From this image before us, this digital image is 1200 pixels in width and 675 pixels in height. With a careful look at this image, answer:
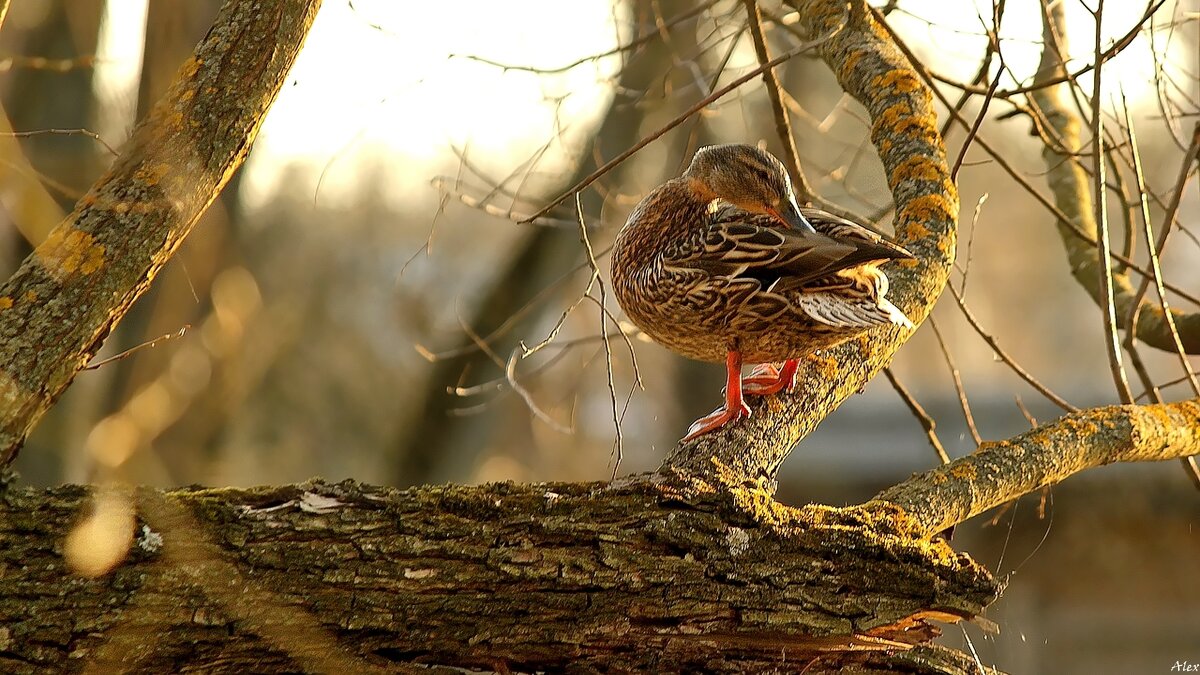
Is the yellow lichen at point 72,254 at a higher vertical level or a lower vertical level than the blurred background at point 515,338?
lower

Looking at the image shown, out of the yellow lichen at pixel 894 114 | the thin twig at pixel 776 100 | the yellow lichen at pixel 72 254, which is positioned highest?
the thin twig at pixel 776 100

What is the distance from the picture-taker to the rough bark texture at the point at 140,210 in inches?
99.9

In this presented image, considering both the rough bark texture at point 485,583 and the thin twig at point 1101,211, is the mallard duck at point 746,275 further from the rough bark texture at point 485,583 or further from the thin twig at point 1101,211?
the rough bark texture at point 485,583

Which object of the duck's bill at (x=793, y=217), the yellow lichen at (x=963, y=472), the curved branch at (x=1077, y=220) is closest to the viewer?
the yellow lichen at (x=963, y=472)

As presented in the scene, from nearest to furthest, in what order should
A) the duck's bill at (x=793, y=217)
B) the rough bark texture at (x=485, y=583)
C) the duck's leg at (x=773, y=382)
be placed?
the rough bark texture at (x=485, y=583) < the duck's bill at (x=793, y=217) < the duck's leg at (x=773, y=382)

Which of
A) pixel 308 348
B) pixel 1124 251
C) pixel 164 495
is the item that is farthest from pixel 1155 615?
pixel 308 348

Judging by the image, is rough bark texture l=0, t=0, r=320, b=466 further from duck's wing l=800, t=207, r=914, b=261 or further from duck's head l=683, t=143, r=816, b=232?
duck's wing l=800, t=207, r=914, b=261

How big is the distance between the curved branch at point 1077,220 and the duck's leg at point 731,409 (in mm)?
1520

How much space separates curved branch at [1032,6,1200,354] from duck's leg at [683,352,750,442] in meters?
1.52

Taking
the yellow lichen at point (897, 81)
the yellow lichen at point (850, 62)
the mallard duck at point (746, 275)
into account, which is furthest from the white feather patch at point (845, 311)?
the yellow lichen at point (850, 62)

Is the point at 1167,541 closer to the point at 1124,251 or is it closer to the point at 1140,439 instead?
the point at 1124,251

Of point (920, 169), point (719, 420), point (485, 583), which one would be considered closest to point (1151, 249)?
point (920, 169)

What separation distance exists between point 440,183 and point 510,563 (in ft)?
8.15

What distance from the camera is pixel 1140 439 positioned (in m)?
3.53
